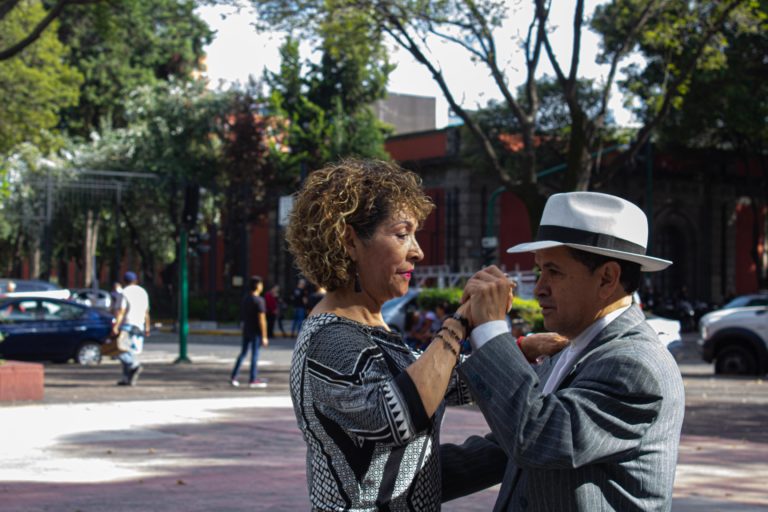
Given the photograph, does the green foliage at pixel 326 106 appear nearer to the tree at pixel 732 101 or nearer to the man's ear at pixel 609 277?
the tree at pixel 732 101

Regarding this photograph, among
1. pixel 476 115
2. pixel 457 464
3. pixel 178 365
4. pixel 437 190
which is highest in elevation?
pixel 476 115

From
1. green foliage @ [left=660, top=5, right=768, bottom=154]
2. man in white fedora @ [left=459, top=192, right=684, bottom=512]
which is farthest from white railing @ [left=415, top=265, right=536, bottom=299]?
man in white fedora @ [left=459, top=192, right=684, bottom=512]

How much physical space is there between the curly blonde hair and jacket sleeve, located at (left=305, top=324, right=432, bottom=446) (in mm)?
185

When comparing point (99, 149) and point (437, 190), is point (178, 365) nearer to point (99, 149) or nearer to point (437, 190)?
point (437, 190)

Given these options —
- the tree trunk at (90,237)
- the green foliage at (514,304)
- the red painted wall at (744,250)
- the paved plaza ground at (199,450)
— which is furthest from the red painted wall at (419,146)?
the paved plaza ground at (199,450)

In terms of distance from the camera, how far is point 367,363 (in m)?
2.65

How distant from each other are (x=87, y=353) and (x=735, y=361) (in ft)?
42.2

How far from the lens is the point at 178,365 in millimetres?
21406

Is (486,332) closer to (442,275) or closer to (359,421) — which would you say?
(359,421)

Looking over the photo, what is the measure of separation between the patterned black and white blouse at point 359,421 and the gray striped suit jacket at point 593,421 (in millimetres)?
210

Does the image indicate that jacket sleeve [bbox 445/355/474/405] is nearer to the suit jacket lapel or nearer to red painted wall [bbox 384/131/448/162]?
the suit jacket lapel

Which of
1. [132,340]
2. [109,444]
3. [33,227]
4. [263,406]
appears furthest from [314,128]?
[109,444]

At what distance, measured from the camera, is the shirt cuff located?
2576 millimetres

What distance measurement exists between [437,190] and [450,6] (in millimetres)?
23474
